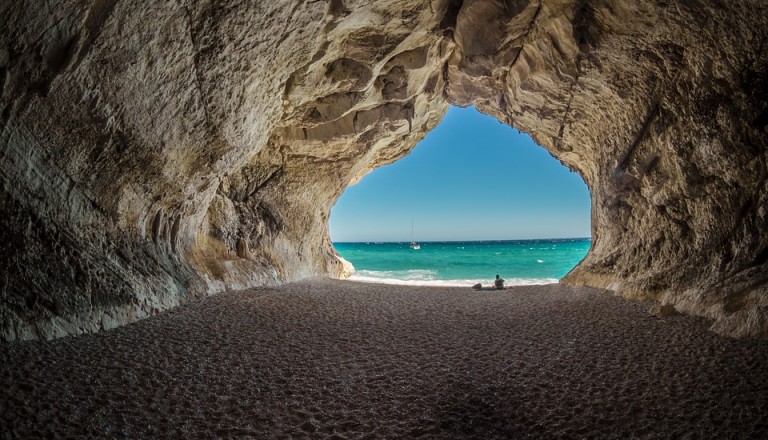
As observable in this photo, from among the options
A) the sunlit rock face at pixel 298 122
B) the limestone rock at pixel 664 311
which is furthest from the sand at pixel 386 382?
the sunlit rock face at pixel 298 122

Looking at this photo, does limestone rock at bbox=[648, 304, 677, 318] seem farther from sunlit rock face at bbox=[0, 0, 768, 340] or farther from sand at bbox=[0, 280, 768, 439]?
sunlit rock face at bbox=[0, 0, 768, 340]

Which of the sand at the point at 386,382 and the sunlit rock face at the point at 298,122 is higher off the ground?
the sunlit rock face at the point at 298,122

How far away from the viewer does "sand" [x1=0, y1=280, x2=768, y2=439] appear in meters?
3.32

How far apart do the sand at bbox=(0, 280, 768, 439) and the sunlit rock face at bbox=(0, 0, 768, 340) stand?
1151 millimetres

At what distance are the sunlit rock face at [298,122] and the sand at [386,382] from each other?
1151mm

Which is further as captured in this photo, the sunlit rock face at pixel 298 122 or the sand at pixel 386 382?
the sunlit rock face at pixel 298 122

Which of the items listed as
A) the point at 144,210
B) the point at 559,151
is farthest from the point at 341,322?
the point at 559,151

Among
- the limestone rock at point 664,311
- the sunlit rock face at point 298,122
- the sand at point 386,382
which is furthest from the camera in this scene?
the limestone rock at point 664,311

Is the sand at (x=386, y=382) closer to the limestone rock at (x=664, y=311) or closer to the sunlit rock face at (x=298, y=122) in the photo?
the limestone rock at (x=664, y=311)

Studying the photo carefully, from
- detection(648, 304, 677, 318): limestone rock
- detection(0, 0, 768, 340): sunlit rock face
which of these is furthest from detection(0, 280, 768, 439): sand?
detection(0, 0, 768, 340): sunlit rock face

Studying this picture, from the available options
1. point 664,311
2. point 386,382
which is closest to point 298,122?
point 386,382

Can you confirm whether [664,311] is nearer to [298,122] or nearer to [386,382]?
[386,382]

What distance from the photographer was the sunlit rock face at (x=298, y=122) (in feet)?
17.2

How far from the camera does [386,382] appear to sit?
14.6ft
